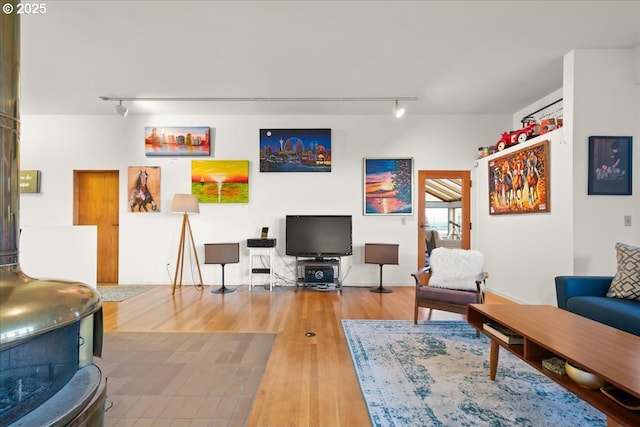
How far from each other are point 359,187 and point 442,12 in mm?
2837

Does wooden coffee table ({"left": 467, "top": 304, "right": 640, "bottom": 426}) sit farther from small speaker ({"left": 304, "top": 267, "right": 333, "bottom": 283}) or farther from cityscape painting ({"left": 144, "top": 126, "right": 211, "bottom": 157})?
cityscape painting ({"left": 144, "top": 126, "right": 211, "bottom": 157})

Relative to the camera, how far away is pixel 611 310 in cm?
218

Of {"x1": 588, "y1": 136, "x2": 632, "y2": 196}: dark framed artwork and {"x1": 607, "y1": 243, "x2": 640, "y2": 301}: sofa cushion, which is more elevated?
{"x1": 588, "y1": 136, "x2": 632, "y2": 196}: dark framed artwork

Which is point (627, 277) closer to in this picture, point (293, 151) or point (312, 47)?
point (312, 47)

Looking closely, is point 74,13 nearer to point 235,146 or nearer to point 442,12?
point 235,146

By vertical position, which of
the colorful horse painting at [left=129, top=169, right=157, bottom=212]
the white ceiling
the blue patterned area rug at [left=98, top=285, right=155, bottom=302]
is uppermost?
the white ceiling

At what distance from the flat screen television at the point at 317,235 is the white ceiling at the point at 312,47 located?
1.92 meters

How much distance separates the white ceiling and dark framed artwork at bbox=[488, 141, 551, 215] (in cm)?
97

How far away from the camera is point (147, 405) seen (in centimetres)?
179

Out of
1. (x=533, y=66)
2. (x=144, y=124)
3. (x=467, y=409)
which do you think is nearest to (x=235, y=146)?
(x=144, y=124)

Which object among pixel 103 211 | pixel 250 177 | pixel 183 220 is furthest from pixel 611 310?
pixel 103 211

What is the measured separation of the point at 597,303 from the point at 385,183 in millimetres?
3152

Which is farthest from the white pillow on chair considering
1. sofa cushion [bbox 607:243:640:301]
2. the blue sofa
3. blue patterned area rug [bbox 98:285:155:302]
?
blue patterned area rug [bbox 98:285:155:302]

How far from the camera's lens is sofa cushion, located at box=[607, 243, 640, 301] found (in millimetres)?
2365
